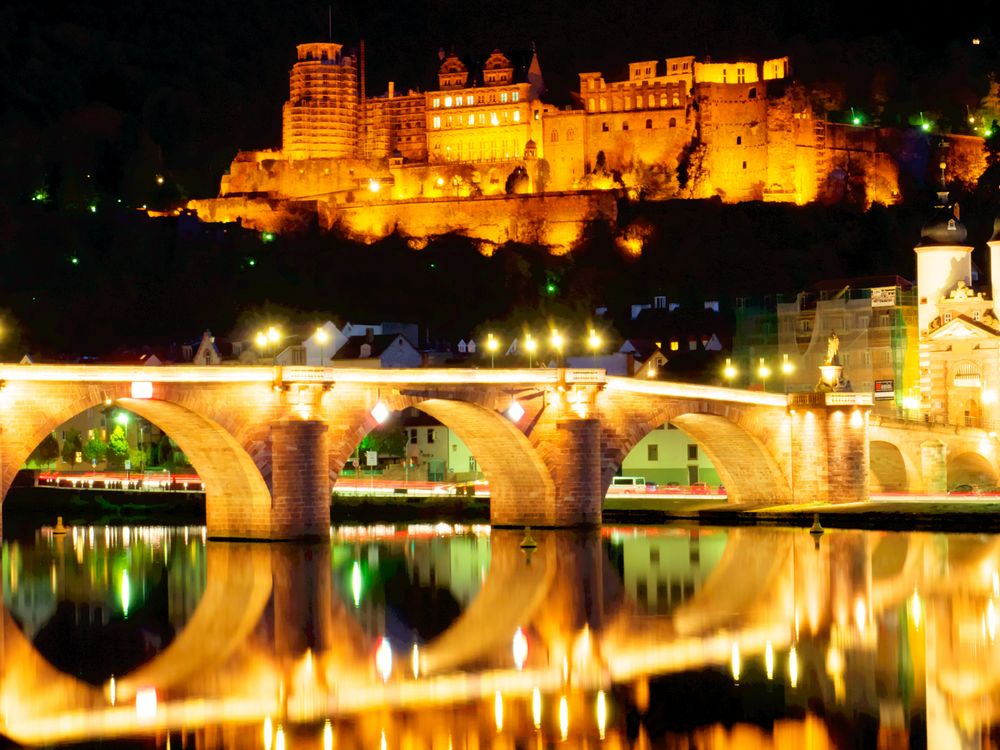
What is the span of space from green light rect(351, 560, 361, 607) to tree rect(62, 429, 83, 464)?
4479 cm

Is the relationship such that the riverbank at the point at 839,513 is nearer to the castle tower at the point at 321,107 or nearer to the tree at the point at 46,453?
the tree at the point at 46,453

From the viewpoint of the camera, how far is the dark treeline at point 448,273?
128000 mm

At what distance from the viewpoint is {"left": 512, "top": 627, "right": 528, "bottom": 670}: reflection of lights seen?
39381 millimetres

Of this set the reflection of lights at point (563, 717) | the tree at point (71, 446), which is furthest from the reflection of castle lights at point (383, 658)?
the tree at point (71, 446)

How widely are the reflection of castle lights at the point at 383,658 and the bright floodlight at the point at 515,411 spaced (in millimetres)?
21857

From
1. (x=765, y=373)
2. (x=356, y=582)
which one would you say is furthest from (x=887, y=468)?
(x=356, y=582)

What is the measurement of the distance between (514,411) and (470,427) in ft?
6.19

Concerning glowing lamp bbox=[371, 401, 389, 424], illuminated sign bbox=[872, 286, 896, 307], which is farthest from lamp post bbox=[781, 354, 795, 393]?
glowing lamp bbox=[371, 401, 389, 424]

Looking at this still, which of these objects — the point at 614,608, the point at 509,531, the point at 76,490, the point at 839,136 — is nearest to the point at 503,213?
the point at 839,136

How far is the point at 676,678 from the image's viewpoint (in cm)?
3709

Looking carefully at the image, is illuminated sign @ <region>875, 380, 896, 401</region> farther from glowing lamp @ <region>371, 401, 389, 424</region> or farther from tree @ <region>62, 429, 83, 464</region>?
tree @ <region>62, 429, 83, 464</region>

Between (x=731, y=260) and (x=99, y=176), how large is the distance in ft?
183

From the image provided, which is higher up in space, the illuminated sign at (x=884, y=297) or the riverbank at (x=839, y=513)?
the illuminated sign at (x=884, y=297)

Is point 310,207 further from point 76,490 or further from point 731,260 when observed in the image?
point 76,490
